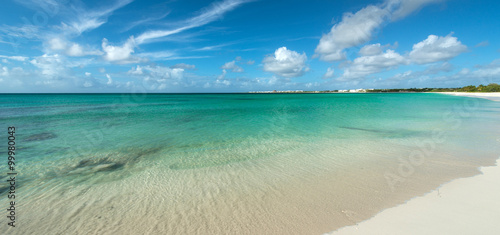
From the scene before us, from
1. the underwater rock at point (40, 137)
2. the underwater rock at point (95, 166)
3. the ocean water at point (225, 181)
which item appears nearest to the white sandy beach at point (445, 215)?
the ocean water at point (225, 181)

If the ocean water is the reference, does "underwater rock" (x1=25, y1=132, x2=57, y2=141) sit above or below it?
above

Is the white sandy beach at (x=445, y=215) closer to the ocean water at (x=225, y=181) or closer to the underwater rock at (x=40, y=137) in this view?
the ocean water at (x=225, y=181)

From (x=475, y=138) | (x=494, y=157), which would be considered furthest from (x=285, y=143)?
(x=475, y=138)

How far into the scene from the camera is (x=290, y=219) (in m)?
4.43

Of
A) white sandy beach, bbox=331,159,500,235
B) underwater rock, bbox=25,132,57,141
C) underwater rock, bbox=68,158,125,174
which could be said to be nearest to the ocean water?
underwater rock, bbox=68,158,125,174

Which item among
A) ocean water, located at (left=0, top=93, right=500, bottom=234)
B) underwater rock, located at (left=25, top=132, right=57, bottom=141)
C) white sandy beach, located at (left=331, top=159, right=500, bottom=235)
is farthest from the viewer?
underwater rock, located at (left=25, top=132, right=57, bottom=141)

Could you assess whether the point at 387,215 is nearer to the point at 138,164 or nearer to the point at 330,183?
the point at 330,183

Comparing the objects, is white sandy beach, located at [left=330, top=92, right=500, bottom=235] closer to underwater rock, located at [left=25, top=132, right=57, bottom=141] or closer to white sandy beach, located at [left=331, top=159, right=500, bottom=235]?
white sandy beach, located at [left=331, top=159, right=500, bottom=235]

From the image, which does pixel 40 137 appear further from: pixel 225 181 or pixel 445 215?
pixel 445 215

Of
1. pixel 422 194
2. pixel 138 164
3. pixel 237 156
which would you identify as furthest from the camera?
pixel 237 156

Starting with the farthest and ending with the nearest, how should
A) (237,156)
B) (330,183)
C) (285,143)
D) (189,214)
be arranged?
(285,143) → (237,156) → (330,183) → (189,214)

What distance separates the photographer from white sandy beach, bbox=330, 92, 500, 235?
3988mm

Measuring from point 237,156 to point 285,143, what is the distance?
130 inches

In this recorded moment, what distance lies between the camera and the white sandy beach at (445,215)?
3988 mm
